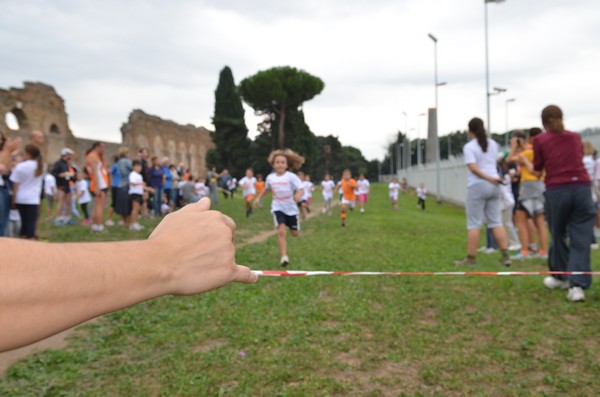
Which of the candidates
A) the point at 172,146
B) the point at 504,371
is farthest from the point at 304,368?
the point at 172,146

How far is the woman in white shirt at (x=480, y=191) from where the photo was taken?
667cm

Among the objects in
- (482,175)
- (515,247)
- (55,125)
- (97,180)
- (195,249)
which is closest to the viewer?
(195,249)

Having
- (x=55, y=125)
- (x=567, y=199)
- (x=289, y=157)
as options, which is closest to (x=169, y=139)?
(x=55, y=125)

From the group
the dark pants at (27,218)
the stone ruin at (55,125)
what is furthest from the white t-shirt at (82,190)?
the stone ruin at (55,125)

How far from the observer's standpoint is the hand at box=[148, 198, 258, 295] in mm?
1205

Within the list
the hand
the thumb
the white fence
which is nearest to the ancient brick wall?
the white fence

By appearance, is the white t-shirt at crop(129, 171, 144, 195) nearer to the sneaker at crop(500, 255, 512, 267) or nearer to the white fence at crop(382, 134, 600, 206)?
the sneaker at crop(500, 255, 512, 267)

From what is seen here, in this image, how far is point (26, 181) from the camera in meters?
7.43

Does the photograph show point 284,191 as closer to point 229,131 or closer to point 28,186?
point 28,186

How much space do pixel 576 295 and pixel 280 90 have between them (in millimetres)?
53699

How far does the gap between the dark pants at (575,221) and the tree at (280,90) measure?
52532 millimetres

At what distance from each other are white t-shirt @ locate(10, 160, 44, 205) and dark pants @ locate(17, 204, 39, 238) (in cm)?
10

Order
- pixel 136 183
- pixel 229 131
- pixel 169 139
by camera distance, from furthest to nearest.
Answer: pixel 229 131, pixel 169 139, pixel 136 183

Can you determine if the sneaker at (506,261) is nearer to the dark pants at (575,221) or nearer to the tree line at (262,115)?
the dark pants at (575,221)
